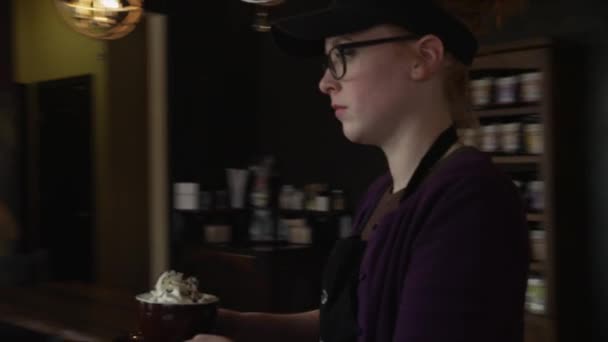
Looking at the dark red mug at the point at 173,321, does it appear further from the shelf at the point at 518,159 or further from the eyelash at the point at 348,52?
the shelf at the point at 518,159

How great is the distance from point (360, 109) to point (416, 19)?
161mm

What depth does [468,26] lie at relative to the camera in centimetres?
122

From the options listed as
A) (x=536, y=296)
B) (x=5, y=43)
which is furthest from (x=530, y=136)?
(x=5, y=43)

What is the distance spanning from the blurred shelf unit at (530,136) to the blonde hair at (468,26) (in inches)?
87.0

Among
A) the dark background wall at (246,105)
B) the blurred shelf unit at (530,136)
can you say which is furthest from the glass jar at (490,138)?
the dark background wall at (246,105)

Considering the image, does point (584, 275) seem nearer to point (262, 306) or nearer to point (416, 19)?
point (262, 306)

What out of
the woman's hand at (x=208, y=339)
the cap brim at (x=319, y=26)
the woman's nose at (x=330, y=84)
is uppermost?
the cap brim at (x=319, y=26)

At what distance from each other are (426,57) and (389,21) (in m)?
0.08

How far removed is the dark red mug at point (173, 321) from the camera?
1.21 m

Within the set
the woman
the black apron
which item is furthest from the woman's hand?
the black apron

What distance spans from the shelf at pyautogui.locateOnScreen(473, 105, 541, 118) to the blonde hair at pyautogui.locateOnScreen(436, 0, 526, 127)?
2.39m

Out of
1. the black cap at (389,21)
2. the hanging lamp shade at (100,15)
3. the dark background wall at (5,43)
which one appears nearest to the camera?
the black cap at (389,21)

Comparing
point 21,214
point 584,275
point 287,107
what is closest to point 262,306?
point 287,107

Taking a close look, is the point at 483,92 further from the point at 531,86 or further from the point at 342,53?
the point at 342,53
